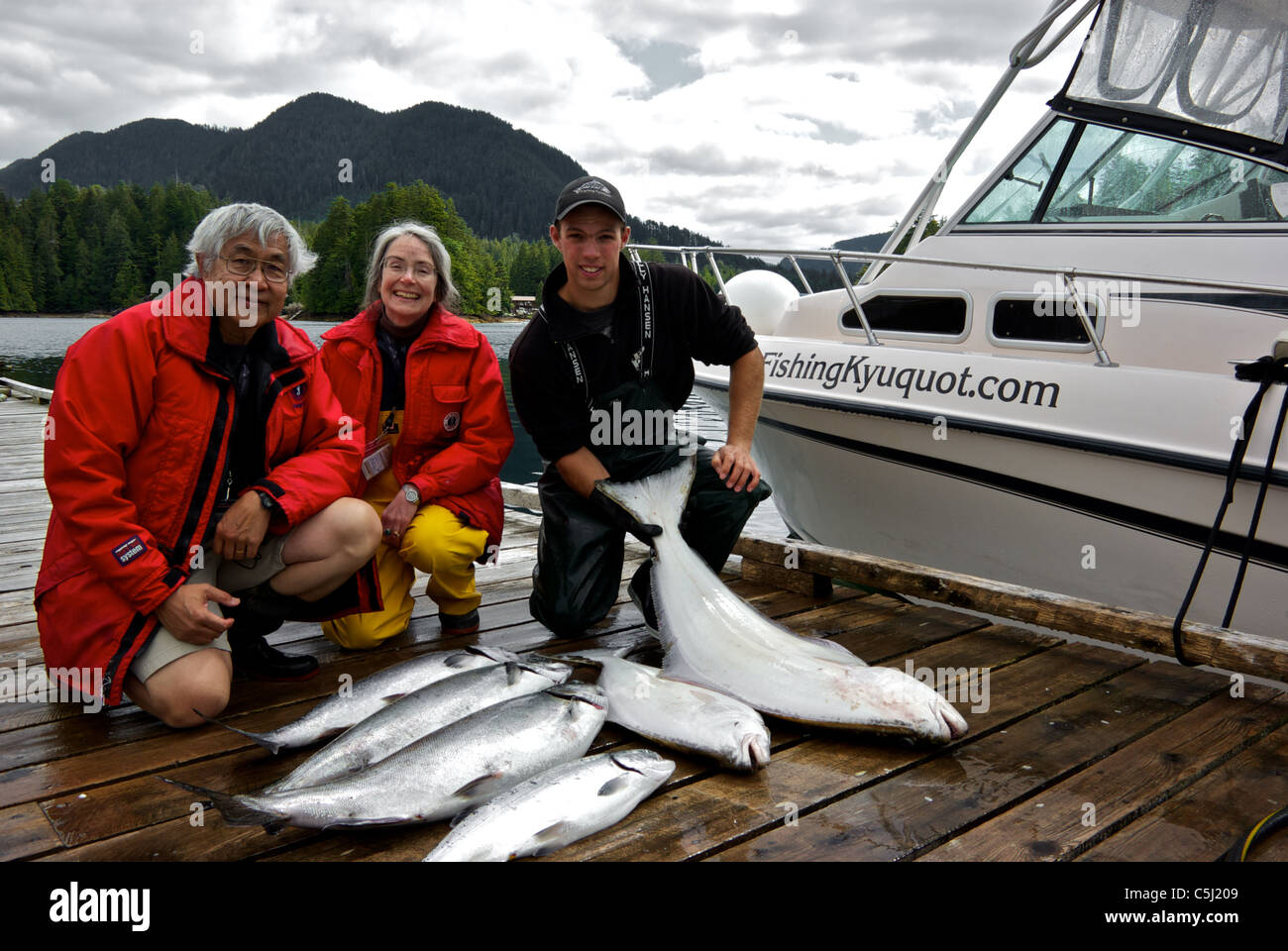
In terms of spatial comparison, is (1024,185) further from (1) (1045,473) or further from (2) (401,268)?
(2) (401,268)

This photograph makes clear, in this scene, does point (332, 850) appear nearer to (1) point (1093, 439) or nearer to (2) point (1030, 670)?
(2) point (1030, 670)

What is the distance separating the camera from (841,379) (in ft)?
18.4

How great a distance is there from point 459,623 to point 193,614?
4.30 ft

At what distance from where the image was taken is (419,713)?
8.94 ft

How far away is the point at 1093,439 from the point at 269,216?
3890mm

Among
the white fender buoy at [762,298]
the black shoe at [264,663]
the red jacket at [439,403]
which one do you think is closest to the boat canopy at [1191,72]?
the white fender buoy at [762,298]

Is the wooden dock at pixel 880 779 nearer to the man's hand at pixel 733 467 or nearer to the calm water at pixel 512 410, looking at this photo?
the man's hand at pixel 733 467

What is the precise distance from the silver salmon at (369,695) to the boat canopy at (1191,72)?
15.4ft

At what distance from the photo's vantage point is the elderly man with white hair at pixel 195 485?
2.78 meters

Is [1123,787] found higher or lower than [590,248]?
lower

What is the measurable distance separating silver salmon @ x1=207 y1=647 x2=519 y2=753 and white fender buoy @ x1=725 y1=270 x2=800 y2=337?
5.17 m

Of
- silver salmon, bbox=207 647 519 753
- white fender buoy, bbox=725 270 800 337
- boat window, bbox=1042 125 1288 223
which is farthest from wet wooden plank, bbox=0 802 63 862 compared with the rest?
white fender buoy, bbox=725 270 800 337

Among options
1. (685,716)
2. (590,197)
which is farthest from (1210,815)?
(590,197)
